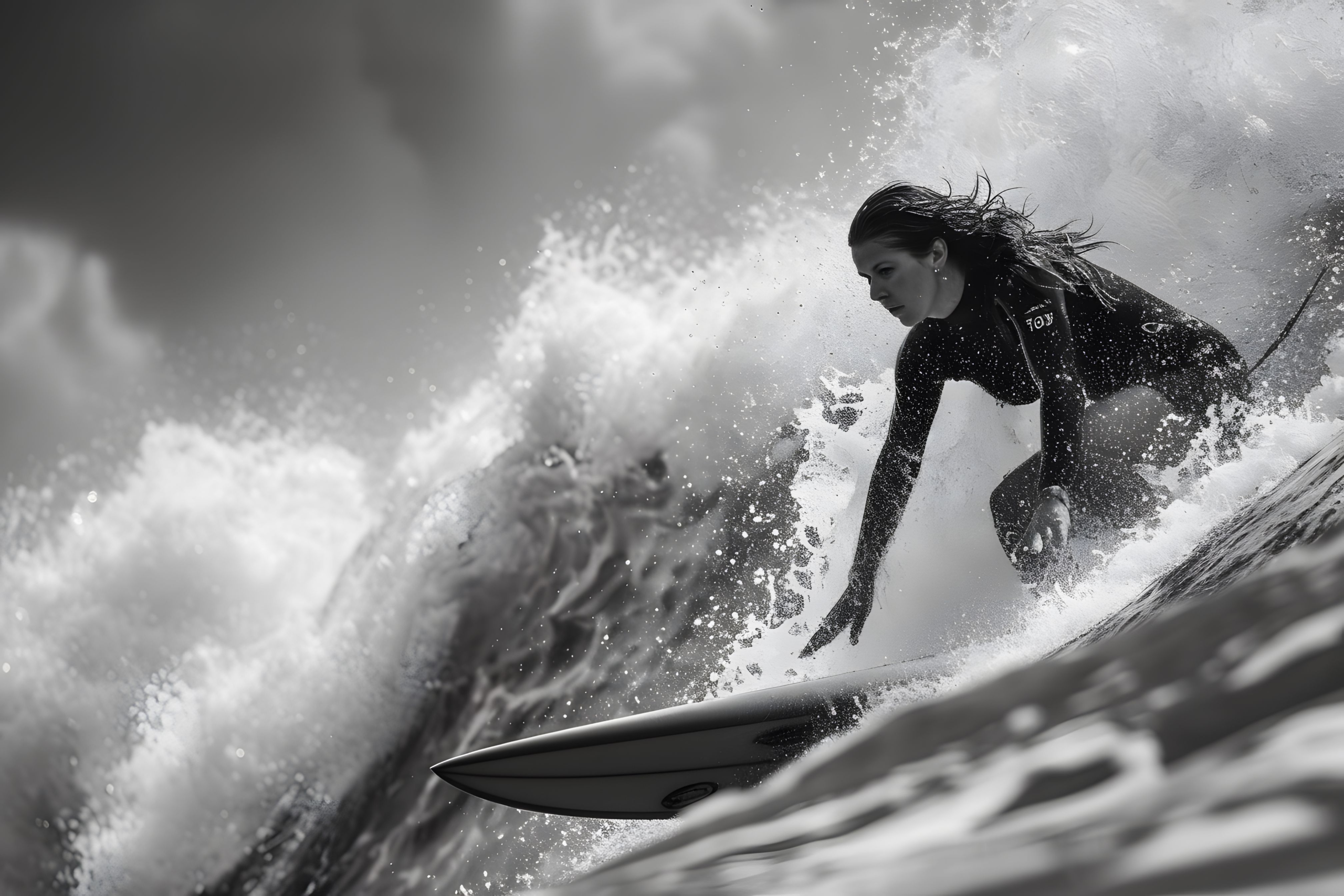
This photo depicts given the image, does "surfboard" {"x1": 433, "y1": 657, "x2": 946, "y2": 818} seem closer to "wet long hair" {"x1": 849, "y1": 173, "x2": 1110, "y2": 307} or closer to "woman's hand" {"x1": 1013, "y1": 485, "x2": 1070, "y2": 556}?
"woman's hand" {"x1": 1013, "y1": 485, "x2": 1070, "y2": 556}

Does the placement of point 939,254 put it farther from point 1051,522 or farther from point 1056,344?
point 1051,522

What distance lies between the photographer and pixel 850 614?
7.35ft

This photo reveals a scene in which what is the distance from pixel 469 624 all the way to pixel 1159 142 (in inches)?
171

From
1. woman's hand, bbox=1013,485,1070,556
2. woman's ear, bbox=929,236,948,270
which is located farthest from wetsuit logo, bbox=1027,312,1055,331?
woman's hand, bbox=1013,485,1070,556

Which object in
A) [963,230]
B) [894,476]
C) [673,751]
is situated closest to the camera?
[673,751]

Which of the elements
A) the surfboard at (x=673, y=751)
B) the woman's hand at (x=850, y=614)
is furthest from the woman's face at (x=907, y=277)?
the surfboard at (x=673, y=751)

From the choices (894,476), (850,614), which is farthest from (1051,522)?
(850,614)

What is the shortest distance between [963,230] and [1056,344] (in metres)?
0.38

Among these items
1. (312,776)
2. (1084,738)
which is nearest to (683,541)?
(312,776)

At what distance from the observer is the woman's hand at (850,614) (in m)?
2.22

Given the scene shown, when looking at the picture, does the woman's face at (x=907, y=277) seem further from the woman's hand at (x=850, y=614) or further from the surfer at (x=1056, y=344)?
the woman's hand at (x=850, y=614)

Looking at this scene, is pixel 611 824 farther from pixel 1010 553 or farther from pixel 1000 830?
pixel 1000 830

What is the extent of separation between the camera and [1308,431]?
70.8 inches

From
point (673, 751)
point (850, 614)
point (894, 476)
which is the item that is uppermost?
point (894, 476)
